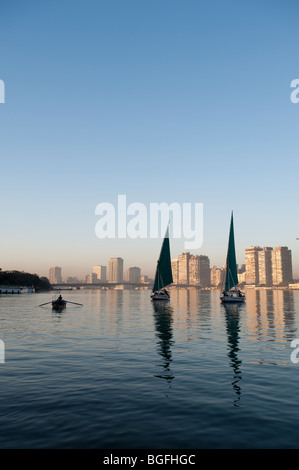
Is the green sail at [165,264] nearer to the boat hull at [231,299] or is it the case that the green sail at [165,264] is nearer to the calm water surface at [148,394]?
the boat hull at [231,299]

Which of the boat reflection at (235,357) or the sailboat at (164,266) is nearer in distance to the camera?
the boat reflection at (235,357)

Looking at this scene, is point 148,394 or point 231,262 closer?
point 148,394

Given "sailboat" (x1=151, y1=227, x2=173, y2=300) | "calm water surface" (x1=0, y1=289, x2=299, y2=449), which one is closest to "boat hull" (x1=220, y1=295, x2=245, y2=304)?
"sailboat" (x1=151, y1=227, x2=173, y2=300)

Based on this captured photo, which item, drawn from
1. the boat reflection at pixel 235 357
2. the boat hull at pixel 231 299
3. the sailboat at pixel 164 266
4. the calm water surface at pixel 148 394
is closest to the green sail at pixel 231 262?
the boat hull at pixel 231 299

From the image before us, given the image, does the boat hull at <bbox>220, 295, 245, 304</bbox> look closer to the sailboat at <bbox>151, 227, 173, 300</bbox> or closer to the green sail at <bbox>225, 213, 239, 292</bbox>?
the green sail at <bbox>225, 213, 239, 292</bbox>

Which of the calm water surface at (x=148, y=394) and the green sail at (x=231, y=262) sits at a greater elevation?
the green sail at (x=231, y=262)

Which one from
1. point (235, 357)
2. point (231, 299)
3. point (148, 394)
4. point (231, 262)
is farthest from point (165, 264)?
point (148, 394)

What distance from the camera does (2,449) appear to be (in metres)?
12.1

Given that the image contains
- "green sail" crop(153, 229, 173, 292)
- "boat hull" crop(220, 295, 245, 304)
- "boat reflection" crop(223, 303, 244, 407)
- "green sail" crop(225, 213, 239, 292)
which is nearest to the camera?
"boat reflection" crop(223, 303, 244, 407)

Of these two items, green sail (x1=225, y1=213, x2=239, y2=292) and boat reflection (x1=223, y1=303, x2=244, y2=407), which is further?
green sail (x1=225, y1=213, x2=239, y2=292)

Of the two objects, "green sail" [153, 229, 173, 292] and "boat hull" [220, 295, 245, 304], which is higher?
"green sail" [153, 229, 173, 292]

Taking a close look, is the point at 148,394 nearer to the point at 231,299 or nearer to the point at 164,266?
the point at 164,266

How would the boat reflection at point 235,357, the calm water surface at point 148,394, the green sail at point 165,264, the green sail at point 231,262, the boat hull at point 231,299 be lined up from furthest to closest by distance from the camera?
the boat hull at point 231,299 < the green sail at point 165,264 < the green sail at point 231,262 < the boat reflection at point 235,357 < the calm water surface at point 148,394

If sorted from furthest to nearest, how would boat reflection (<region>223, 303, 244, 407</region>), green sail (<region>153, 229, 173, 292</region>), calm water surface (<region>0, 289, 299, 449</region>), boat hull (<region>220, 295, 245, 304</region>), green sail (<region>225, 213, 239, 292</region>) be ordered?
boat hull (<region>220, 295, 245, 304</region>) < green sail (<region>153, 229, 173, 292</region>) < green sail (<region>225, 213, 239, 292</region>) < boat reflection (<region>223, 303, 244, 407</region>) < calm water surface (<region>0, 289, 299, 449</region>)
